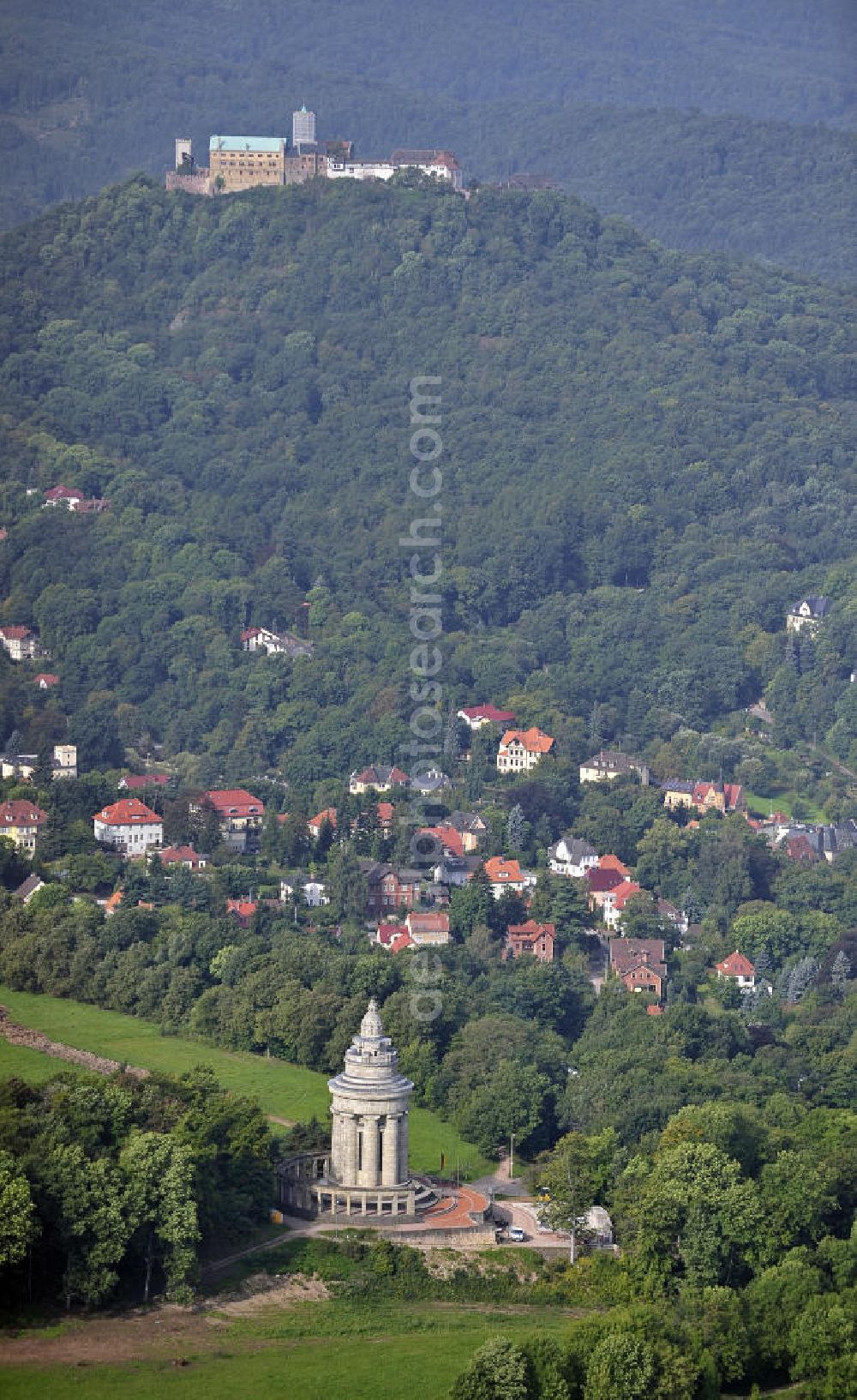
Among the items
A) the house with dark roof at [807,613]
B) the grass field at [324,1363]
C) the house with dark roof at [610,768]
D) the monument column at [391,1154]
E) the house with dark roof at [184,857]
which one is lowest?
the grass field at [324,1363]

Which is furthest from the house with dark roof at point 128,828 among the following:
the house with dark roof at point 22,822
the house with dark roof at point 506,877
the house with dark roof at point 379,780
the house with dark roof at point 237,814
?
the house with dark roof at point 506,877

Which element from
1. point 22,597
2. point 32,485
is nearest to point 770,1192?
point 22,597

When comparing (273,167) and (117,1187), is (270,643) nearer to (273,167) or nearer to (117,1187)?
(273,167)

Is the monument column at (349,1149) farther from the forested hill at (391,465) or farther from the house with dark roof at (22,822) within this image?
the forested hill at (391,465)

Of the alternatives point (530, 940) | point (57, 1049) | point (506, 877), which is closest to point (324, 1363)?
point (57, 1049)

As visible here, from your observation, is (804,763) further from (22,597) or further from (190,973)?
(190,973)

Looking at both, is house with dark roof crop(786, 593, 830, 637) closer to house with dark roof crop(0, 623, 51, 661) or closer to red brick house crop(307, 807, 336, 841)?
red brick house crop(307, 807, 336, 841)
